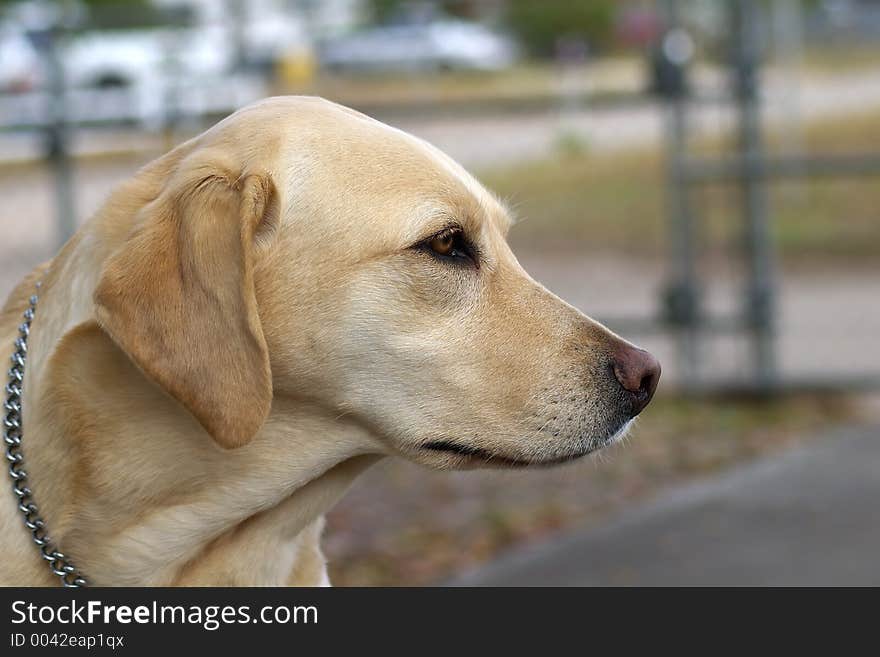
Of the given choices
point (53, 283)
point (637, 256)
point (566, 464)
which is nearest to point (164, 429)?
point (53, 283)

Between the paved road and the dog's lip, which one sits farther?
the paved road

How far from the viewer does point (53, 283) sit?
8.75ft

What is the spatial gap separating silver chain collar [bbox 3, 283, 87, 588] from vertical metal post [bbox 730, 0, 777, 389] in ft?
18.6

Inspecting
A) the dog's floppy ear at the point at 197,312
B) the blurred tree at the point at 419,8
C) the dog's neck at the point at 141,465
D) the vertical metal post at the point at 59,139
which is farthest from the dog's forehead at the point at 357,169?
the blurred tree at the point at 419,8

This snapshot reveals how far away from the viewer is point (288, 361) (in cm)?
251

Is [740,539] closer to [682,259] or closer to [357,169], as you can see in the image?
[682,259]

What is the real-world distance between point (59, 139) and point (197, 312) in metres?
5.58

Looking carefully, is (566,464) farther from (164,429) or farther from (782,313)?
(782,313)

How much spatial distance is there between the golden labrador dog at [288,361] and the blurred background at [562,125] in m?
3.61

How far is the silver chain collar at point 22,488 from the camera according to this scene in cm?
252

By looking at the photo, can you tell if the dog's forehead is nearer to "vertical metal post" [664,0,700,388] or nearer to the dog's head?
the dog's head

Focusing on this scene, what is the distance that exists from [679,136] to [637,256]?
302cm

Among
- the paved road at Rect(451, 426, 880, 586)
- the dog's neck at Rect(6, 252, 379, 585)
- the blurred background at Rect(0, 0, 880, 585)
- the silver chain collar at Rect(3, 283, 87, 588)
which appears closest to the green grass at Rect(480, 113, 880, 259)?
the blurred background at Rect(0, 0, 880, 585)

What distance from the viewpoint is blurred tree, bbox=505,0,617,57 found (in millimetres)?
8086
